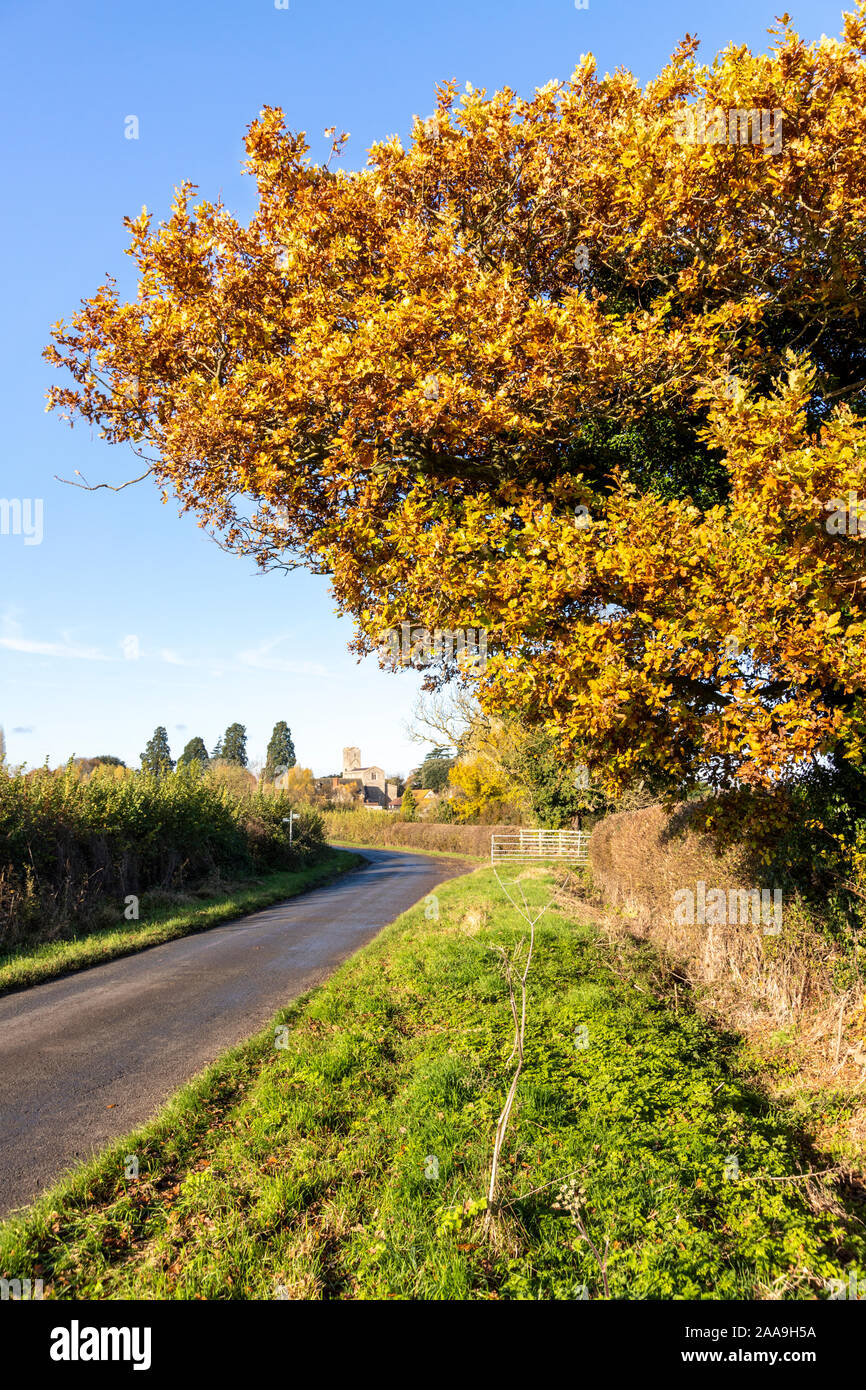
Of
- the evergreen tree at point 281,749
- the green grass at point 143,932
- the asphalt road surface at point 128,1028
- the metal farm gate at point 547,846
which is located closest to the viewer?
the asphalt road surface at point 128,1028

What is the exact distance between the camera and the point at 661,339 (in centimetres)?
719

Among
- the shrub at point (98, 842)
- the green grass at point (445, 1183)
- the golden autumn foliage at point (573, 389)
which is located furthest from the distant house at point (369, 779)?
the green grass at point (445, 1183)

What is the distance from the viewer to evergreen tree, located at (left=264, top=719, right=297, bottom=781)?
79931mm

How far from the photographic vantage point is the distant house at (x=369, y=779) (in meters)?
105

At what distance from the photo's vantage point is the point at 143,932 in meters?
12.9

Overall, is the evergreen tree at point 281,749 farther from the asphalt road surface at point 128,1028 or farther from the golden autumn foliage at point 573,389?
the golden autumn foliage at point 573,389

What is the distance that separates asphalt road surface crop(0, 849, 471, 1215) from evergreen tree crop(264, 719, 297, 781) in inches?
2630

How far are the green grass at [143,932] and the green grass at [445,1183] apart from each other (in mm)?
5008

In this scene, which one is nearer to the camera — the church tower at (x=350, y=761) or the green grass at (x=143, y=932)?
the green grass at (x=143, y=932)

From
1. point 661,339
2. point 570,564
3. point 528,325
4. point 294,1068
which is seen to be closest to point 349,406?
point 528,325

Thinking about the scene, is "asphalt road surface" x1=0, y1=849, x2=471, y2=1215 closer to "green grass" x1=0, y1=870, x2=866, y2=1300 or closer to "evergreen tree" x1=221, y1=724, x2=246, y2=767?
"green grass" x1=0, y1=870, x2=866, y2=1300

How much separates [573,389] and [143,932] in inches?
450
